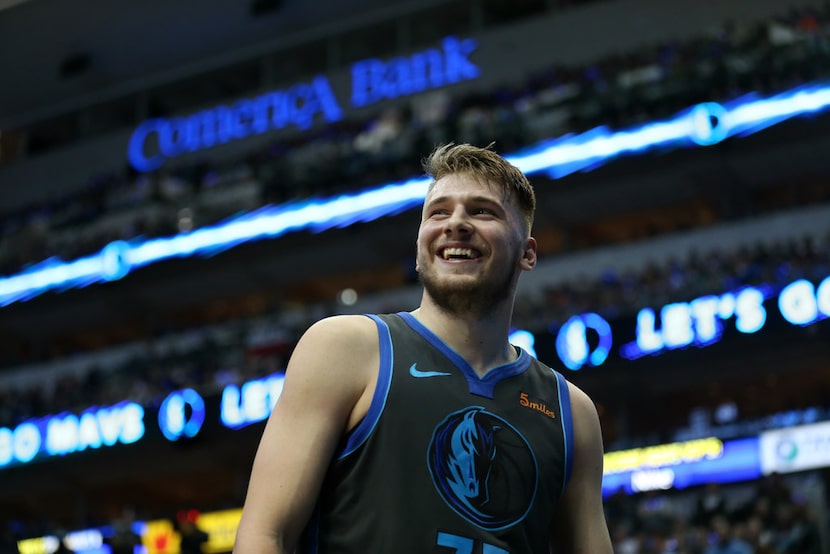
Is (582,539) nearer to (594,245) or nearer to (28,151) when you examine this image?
(594,245)

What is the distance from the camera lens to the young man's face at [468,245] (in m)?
2.81

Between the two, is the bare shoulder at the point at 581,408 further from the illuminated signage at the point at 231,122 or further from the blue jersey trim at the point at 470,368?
the illuminated signage at the point at 231,122

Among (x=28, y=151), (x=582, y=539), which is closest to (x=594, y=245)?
Answer: (x=28, y=151)

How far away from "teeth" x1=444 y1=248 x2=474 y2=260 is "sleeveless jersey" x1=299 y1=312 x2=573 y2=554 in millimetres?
→ 183

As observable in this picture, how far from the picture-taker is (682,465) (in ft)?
Result: 66.7

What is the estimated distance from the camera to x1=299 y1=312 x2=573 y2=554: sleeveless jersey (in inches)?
102

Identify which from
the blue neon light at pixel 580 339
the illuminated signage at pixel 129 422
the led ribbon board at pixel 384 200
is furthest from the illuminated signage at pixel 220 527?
the led ribbon board at pixel 384 200

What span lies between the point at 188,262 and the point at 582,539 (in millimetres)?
29150

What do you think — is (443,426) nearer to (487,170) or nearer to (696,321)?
(487,170)

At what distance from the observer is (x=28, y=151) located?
132ft

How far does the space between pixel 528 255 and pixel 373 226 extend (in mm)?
25771

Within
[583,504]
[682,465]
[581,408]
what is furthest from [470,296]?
[682,465]

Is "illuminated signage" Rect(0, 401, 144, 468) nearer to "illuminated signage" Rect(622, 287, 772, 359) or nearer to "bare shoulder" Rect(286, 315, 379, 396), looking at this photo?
"illuminated signage" Rect(622, 287, 772, 359)

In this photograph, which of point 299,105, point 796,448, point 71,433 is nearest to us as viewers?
point 796,448
